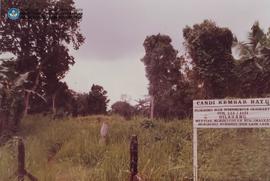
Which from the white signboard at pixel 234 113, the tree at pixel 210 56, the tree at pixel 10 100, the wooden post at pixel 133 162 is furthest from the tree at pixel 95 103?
the wooden post at pixel 133 162

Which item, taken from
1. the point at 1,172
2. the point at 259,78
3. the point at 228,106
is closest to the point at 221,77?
the point at 259,78

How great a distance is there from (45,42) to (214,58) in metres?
6.87

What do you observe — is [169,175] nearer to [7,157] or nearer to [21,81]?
[7,157]

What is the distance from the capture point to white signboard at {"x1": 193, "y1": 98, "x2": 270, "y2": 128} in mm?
6012

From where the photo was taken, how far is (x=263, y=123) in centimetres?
599

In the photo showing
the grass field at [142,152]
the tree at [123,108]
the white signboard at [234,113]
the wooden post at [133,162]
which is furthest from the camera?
the tree at [123,108]

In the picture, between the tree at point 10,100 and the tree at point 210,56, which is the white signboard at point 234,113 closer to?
the tree at point 10,100

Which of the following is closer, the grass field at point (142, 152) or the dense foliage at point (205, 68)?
the grass field at point (142, 152)

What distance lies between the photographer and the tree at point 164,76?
13836mm

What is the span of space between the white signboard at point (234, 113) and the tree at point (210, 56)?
7.11 metres

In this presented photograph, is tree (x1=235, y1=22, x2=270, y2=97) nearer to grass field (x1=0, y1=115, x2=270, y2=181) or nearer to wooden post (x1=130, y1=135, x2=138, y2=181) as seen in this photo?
grass field (x1=0, y1=115, x2=270, y2=181)

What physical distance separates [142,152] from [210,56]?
365 inches

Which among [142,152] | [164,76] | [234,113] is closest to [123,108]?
[164,76]

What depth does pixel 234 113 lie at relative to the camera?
20.1 feet
